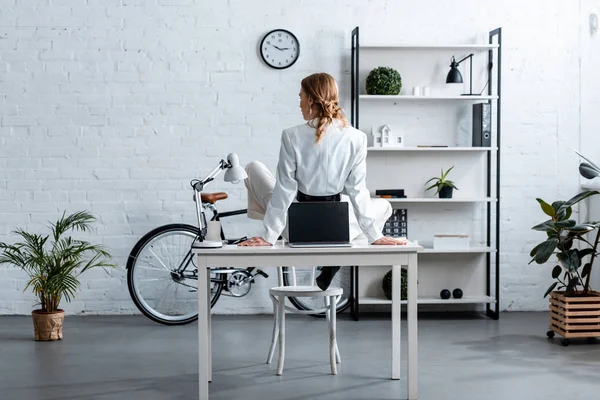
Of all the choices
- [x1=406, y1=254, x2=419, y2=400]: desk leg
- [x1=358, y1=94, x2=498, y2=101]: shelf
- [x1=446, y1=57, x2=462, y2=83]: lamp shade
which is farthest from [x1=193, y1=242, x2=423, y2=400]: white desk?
[x1=446, y1=57, x2=462, y2=83]: lamp shade

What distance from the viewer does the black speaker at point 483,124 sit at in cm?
591

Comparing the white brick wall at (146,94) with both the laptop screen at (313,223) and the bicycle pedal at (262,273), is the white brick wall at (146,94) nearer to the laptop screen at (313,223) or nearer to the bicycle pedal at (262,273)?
the bicycle pedal at (262,273)

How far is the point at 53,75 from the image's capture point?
606cm

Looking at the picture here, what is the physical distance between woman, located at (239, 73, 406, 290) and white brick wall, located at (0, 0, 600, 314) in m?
2.26

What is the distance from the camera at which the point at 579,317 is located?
5.12 m

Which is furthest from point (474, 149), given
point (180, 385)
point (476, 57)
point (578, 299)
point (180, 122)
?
point (180, 385)

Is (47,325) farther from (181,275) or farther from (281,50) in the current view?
(281,50)

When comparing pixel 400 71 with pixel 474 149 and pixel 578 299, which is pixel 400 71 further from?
pixel 578 299

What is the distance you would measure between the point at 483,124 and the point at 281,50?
163cm

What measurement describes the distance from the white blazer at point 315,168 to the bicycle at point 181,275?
6.05 ft

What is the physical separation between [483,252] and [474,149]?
2.75 ft

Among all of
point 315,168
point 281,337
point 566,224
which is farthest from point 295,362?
point 566,224

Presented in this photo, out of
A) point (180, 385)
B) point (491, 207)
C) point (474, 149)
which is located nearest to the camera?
point (180, 385)

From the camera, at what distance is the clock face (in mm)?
6098
